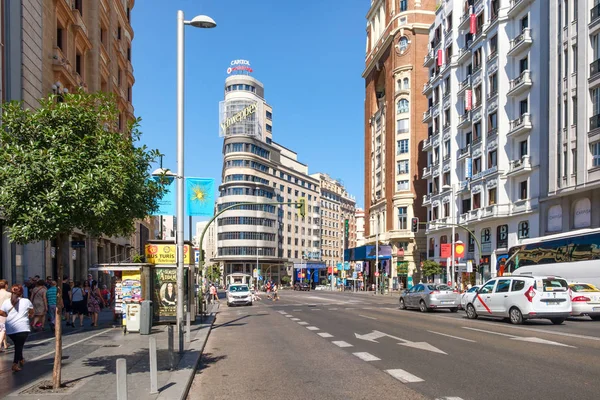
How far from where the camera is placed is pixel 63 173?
8.39 meters

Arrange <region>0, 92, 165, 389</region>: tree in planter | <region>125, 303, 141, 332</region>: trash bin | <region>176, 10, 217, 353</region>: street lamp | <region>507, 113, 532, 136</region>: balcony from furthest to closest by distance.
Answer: <region>507, 113, 532, 136</region>: balcony < <region>125, 303, 141, 332</region>: trash bin < <region>176, 10, 217, 353</region>: street lamp < <region>0, 92, 165, 389</region>: tree in planter

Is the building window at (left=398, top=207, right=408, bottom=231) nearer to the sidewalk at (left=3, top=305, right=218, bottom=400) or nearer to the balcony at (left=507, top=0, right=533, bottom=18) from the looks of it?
the balcony at (left=507, top=0, right=533, bottom=18)

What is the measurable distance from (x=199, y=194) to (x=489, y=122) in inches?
1403

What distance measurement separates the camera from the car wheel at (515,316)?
19250 mm

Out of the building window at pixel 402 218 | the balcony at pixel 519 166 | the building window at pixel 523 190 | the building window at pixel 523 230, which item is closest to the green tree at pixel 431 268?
the building window at pixel 402 218

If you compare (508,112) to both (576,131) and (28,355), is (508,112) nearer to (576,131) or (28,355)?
(576,131)

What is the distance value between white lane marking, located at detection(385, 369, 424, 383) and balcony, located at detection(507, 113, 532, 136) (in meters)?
34.4

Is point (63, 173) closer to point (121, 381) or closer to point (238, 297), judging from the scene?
point (121, 381)

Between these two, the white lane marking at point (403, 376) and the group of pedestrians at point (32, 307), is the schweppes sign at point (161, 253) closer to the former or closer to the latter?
the group of pedestrians at point (32, 307)

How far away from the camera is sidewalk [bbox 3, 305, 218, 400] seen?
8.37 metres

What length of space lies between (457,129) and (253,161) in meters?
61.6

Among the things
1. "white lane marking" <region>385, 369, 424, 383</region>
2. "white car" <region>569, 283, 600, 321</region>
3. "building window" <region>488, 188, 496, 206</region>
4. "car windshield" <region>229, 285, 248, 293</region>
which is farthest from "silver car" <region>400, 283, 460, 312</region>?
"building window" <region>488, 188, 496, 206</region>

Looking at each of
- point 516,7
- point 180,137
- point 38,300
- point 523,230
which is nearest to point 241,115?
point 516,7

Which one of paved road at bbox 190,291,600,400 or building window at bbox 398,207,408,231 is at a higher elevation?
Answer: building window at bbox 398,207,408,231
